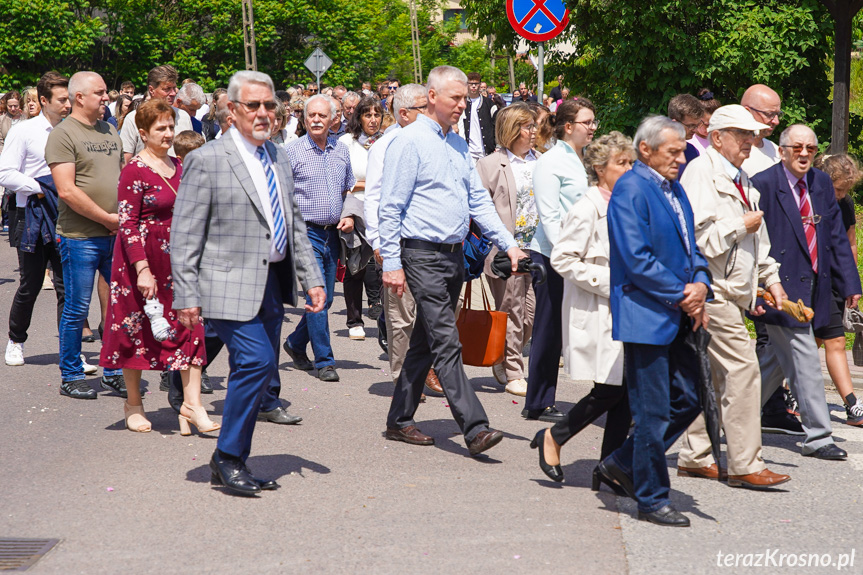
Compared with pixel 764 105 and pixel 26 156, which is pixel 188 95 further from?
pixel 764 105

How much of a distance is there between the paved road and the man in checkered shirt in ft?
3.64

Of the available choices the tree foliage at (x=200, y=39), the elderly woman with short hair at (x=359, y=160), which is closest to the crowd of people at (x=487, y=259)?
the elderly woman with short hair at (x=359, y=160)

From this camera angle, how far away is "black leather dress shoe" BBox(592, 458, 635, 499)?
5352mm

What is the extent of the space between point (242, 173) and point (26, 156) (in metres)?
3.67

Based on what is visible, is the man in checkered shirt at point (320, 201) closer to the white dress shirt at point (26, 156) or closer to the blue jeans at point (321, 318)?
the blue jeans at point (321, 318)

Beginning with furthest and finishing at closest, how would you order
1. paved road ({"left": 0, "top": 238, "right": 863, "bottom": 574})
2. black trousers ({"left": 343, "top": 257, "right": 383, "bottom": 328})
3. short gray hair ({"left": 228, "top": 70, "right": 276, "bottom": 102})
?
black trousers ({"left": 343, "top": 257, "right": 383, "bottom": 328}), short gray hair ({"left": 228, "top": 70, "right": 276, "bottom": 102}), paved road ({"left": 0, "top": 238, "right": 863, "bottom": 574})

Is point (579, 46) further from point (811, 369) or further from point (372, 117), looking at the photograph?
point (811, 369)

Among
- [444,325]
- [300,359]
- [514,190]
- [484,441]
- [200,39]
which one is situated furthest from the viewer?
[200,39]

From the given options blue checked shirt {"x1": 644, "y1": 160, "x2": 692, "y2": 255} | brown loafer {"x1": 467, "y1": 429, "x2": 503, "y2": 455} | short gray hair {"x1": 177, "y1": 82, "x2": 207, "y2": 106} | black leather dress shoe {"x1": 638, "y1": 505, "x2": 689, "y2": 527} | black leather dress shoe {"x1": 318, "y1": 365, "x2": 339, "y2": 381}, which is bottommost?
black leather dress shoe {"x1": 638, "y1": 505, "x2": 689, "y2": 527}

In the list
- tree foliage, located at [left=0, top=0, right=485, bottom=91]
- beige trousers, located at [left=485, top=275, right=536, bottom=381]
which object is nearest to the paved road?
beige trousers, located at [left=485, top=275, right=536, bottom=381]

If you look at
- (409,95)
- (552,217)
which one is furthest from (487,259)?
(409,95)

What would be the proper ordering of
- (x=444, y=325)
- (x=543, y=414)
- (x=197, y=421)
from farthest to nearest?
1. (x=543, y=414)
2. (x=197, y=421)
3. (x=444, y=325)

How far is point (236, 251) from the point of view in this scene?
5.36m

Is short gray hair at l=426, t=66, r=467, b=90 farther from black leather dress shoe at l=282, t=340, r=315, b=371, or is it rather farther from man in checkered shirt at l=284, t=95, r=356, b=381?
black leather dress shoe at l=282, t=340, r=315, b=371
